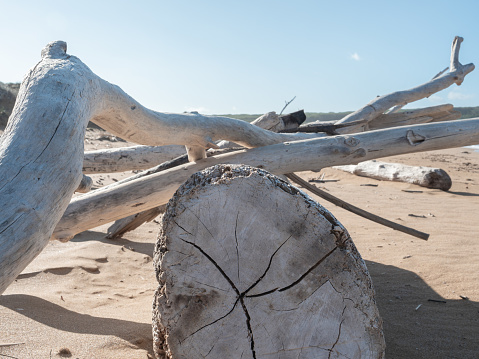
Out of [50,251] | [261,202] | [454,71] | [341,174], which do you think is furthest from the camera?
[341,174]

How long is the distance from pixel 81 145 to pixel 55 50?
773 mm

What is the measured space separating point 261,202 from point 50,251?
3669 mm

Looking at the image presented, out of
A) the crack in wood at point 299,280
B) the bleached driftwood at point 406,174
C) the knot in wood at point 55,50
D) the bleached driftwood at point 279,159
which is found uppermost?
the knot in wood at point 55,50

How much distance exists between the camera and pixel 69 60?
7.22 ft

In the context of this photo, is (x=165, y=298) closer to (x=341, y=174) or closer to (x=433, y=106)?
(x=433, y=106)

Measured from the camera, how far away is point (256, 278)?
5.83 ft

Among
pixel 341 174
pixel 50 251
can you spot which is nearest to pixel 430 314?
pixel 50 251

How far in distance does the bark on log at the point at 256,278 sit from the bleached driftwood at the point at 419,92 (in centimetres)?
407

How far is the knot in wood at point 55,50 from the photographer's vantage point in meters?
2.22

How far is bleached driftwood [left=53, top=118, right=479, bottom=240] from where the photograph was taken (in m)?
3.05

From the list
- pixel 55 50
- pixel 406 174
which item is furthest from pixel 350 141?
pixel 406 174

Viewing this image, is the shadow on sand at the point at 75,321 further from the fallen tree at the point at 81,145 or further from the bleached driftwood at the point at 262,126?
the bleached driftwood at the point at 262,126

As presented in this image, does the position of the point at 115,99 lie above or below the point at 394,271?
above

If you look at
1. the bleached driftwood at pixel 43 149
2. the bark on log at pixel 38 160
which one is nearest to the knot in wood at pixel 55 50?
the bleached driftwood at pixel 43 149
